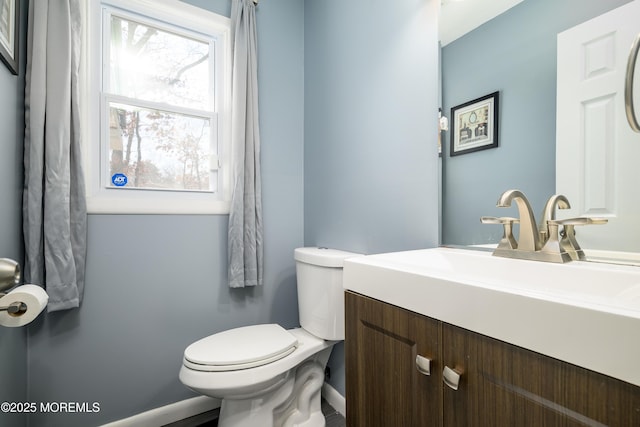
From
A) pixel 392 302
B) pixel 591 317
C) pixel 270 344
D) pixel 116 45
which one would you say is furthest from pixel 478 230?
pixel 116 45

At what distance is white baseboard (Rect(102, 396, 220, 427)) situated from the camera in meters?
1.31

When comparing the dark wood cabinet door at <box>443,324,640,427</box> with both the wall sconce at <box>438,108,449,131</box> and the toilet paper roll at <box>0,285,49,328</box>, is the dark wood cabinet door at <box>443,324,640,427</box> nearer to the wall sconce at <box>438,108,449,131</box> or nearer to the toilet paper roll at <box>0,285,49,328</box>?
the wall sconce at <box>438,108,449,131</box>

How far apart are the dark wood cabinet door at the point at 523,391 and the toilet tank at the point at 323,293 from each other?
702mm

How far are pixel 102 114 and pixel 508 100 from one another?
166cm

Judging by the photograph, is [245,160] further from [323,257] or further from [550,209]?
[550,209]

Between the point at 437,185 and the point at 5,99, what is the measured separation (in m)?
1.53

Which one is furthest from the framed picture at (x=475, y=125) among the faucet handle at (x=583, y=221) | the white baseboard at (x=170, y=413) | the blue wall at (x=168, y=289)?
the white baseboard at (x=170, y=413)

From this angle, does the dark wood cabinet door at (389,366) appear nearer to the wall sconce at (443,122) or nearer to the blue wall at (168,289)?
the wall sconce at (443,122)

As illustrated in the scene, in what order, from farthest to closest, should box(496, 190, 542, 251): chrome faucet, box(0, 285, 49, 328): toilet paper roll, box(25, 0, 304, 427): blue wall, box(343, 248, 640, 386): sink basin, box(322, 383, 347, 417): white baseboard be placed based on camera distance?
box(322, 383, 347, 417): white baseboard
box(25, 0, 304, 427): blue wall
box(496, 190, 542, 251): chrome faucet
box(0, 285, 49, 328): toilet paper roll
box(343, 248, 640, 386): sink basin

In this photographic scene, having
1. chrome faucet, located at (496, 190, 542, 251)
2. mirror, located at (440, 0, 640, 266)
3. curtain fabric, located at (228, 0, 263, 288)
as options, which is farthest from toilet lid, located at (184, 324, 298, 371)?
chrome faucet, located at (496, 190, 542, 251)

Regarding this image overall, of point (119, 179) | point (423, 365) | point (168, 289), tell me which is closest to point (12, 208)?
point (119, 179)

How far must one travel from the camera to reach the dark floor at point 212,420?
1.38 metres

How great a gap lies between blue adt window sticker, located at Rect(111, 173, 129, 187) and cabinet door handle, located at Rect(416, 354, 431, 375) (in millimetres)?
1434

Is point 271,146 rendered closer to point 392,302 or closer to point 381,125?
point 381,125
